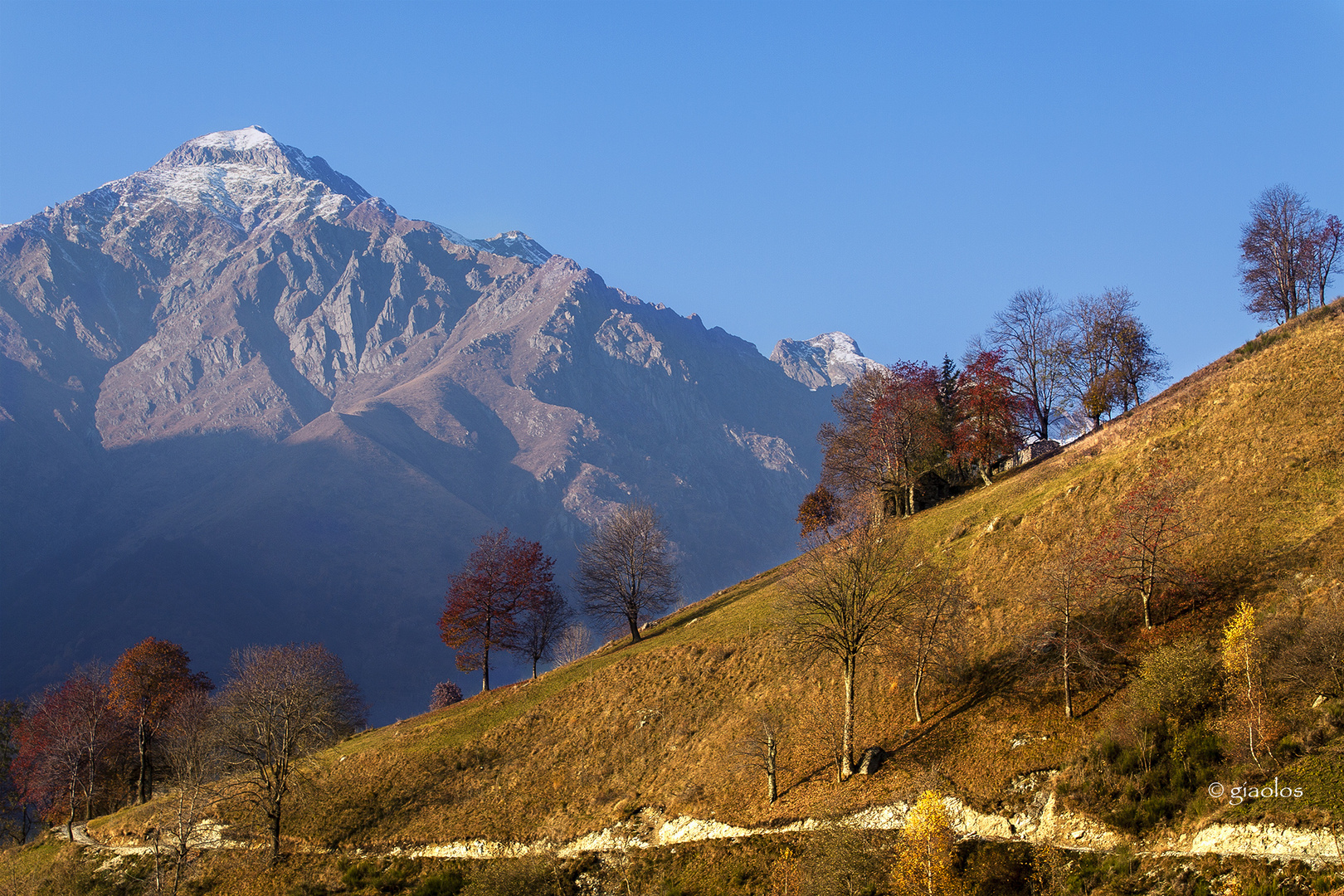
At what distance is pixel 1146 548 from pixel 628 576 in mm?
41973

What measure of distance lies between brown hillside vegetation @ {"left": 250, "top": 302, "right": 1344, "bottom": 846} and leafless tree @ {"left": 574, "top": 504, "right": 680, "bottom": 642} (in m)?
7.91

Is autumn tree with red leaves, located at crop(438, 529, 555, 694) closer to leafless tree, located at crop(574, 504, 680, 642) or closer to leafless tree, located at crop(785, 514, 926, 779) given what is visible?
leafless tree, located at crop(574, 504, 680, 642)

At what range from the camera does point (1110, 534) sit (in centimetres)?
3650

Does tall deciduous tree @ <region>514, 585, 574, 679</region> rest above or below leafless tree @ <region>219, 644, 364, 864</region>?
above

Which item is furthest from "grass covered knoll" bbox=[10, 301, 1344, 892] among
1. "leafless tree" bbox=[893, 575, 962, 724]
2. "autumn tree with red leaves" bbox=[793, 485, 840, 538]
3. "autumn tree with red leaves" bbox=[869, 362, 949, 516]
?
"autumn tree with red leaves" bbox=[793, 485, 840, 538]

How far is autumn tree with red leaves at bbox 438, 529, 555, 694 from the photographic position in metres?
67.8

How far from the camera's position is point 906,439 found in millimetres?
67938

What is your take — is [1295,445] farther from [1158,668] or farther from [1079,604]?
[1158,668]

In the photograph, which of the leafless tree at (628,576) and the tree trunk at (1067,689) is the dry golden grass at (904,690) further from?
the leafless tree at (628,576)

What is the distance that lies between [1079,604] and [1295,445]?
14.4m

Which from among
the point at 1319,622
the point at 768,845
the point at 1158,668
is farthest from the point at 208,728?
the point at 1319,622

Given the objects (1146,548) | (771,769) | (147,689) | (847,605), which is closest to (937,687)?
(847,605)

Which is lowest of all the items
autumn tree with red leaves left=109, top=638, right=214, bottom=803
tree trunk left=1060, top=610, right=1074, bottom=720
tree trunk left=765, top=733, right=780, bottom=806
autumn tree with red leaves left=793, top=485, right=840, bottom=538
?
tree trunk left=765, top=733, right=780, bottom=806

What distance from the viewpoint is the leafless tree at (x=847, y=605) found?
35500 millimetres
